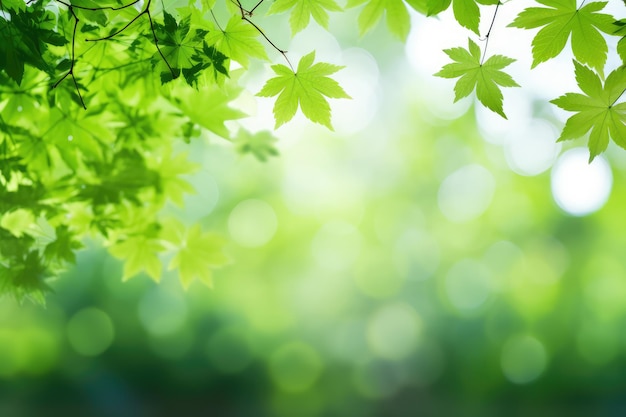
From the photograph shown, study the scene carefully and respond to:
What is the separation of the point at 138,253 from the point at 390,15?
651 millimetres

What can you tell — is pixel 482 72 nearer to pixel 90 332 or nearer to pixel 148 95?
pixel 148 95

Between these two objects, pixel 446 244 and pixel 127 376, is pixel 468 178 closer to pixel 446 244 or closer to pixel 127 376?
pixel 446 244

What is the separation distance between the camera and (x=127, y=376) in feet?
28.9

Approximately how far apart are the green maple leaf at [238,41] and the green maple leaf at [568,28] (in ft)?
1.15

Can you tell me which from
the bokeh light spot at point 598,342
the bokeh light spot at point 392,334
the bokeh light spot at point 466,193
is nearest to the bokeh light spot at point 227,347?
the bokeh light spot at point 392,334

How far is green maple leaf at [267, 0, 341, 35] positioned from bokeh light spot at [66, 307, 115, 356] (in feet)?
28.6

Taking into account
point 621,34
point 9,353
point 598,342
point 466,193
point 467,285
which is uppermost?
point 466,193

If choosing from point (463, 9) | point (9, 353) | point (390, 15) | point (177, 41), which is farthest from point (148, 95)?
point (9, 353)

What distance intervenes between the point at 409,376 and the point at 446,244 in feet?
7.27

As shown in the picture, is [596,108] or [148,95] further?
[148,95]

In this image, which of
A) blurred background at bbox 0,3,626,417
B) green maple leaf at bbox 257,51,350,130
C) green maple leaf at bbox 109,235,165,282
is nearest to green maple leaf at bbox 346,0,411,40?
green maple leaf at bbox 257,51,350,130

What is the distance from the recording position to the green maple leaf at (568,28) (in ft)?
2.36

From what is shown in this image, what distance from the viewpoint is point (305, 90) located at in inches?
31.5

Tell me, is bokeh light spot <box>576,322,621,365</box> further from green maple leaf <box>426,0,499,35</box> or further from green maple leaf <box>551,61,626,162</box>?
green maple leaf <box>426,0,499,35</box>
